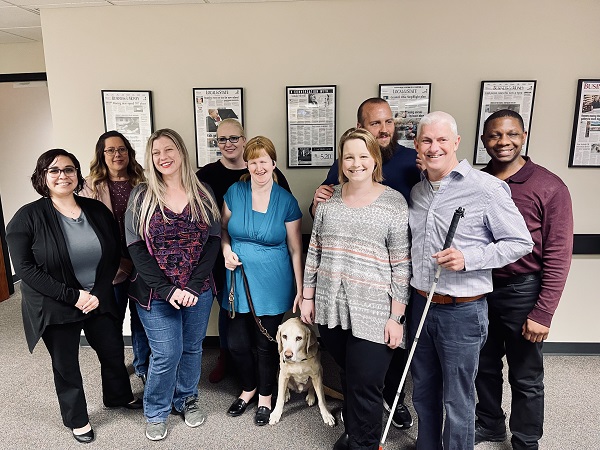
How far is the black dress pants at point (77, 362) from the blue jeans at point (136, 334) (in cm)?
22

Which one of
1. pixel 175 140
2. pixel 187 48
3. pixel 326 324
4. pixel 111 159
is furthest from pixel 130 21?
pixel 326 324

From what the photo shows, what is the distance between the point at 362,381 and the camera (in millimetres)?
1901

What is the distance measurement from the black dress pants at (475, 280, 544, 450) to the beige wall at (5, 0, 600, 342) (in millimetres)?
1326

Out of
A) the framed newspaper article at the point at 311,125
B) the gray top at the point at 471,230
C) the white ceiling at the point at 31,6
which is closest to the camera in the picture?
the gray top at the point at 471,230

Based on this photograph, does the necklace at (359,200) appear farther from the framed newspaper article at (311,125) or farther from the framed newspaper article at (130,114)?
the framed newspaper article at (130,114)

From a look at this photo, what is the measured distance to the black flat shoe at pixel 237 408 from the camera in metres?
2.47

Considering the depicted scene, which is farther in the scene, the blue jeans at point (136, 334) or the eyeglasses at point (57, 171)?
the blue jeans at point (136, 334)

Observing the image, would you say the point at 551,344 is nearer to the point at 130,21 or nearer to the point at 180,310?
the point at 180,310

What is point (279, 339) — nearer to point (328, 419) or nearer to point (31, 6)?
point (328, 419)

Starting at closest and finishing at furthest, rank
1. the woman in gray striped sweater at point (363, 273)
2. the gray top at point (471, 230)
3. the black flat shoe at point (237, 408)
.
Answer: the gray top at point (471, 230), the woman in gray striped sweater at point (363, 273), the black flat shoe at point (237, 408)

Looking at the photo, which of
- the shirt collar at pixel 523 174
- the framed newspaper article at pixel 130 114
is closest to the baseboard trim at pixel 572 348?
the shirt collar at pixel 523 174

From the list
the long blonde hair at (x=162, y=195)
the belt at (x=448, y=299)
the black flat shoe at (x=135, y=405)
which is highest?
the long blonde hair at (x=162, y=195)

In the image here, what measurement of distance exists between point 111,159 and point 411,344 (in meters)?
2.06

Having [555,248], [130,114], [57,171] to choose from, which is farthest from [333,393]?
[130,114]
